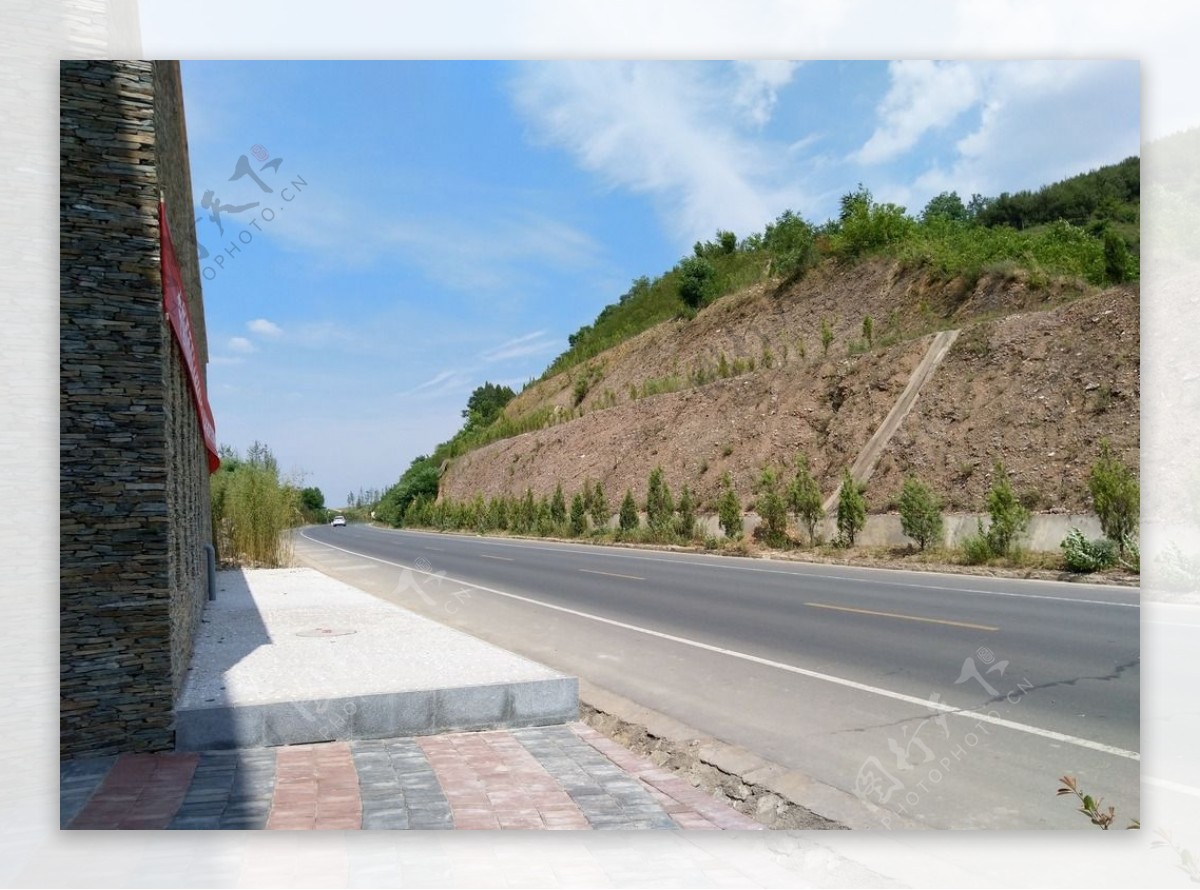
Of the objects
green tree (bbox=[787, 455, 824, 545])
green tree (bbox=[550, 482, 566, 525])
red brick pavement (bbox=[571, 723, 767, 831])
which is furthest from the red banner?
green tree (bbox=[550, 482, 566, 525])

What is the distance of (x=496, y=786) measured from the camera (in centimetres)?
485

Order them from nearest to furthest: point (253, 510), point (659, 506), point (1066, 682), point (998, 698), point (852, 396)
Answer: point (998, 698) → point (1066, 682) → point (253, 510) → point (852, 396) → point (659, 506)

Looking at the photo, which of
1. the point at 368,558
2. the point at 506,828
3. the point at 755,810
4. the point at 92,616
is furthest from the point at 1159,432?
the point at 368,558

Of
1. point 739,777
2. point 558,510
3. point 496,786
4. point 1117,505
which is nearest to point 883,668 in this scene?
point 739,777

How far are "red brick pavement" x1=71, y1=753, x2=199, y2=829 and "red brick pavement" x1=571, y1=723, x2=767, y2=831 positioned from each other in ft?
7.71

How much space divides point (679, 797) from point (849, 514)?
56.1 ft

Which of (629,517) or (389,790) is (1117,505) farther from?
(629,517)

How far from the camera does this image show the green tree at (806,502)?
2266 cm

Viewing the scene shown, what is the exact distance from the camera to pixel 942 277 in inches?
1326

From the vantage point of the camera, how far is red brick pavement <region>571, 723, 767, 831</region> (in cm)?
448

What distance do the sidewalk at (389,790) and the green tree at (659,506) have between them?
911 inches

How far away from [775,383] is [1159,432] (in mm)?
17855

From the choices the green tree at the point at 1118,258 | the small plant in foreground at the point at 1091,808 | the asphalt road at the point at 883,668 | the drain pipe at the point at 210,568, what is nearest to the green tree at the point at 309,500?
the asphalt road at the point at 883,668

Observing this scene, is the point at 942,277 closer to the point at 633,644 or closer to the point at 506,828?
the point at 633,644
